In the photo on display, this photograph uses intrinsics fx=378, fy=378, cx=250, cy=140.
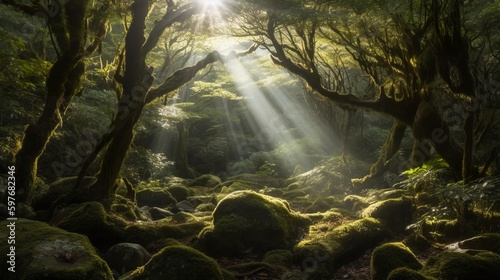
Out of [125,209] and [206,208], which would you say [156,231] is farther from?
[206,208]

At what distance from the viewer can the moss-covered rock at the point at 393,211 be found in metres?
8.08

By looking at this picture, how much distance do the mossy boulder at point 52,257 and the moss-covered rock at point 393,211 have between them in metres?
5.83

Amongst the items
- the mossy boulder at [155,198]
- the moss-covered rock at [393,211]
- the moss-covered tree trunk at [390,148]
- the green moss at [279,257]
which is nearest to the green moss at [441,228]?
the moss-covered rock at [393,211]

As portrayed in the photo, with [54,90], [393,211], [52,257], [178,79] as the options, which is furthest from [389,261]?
[54,90]

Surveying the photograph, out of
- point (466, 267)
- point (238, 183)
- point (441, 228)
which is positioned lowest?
point (238, 183)

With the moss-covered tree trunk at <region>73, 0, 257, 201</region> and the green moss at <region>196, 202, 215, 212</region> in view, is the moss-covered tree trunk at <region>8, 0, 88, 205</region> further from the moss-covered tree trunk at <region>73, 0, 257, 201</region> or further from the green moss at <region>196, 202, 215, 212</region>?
the green moss at <region>196, 202, 215, 212</region>

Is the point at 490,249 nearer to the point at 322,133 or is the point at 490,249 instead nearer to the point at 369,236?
the point at 369,236

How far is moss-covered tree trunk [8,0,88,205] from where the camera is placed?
754 centimetres

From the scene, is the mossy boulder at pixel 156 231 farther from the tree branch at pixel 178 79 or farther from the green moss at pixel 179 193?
the green moss at pixel 179 193

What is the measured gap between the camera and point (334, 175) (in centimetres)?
1516

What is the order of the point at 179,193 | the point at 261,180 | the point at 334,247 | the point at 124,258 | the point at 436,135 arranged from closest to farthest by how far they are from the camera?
the point at 124,258
the point at 334,247
the point at 436,135
the point at 179,193
the point at 261,180

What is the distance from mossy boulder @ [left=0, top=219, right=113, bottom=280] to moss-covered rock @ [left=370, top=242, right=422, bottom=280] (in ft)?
11.0

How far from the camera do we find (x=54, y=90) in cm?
790

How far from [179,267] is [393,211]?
5.59 m
